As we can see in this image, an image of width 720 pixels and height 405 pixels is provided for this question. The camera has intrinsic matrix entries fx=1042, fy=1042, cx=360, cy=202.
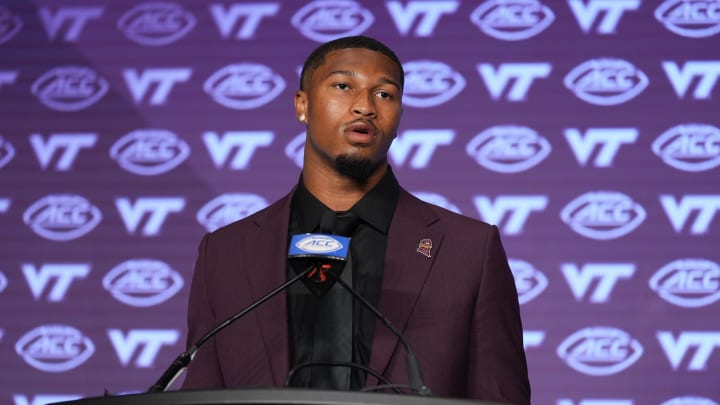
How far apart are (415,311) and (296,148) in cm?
166

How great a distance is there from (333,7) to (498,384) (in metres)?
2.00

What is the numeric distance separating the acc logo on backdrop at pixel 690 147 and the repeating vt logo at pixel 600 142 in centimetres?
10

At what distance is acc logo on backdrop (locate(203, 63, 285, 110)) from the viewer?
3.64 m

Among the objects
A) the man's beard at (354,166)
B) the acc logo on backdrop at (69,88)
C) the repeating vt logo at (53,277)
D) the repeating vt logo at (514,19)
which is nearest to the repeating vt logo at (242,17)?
the acc logo on backdrop at (69,88)

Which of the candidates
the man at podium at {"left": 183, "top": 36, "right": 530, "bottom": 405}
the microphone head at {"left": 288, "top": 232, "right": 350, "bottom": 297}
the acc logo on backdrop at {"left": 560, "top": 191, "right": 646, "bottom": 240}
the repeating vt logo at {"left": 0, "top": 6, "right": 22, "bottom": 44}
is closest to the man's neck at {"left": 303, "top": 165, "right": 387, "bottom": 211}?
the man at podium at {"left": 183, "top": 36, "right": 530, "bottom": 405}

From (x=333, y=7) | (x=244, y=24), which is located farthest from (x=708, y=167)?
(x=244, y=24)

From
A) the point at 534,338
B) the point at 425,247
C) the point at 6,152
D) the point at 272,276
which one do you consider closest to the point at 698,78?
the point at 534,338

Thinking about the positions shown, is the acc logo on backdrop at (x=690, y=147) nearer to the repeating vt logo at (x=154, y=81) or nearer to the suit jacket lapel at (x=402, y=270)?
the suit jacket lapel at (x=402, y=270)

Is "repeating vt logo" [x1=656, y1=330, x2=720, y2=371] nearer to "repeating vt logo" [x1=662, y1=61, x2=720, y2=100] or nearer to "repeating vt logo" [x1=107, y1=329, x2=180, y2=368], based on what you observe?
"repeating vt logo" [x1=662, y1=61, x2=720, y2=100]

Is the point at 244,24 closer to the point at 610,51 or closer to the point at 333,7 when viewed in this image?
the point at 333,7

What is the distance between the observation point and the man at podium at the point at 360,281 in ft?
6.47

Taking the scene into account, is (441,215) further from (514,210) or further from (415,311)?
(514,210)

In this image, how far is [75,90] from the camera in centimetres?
374

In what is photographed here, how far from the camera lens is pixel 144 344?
3.53 meters
